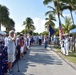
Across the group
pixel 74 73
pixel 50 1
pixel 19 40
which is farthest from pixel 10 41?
pixel 50 1

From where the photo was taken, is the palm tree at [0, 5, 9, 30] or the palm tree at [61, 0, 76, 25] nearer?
the palm tree at [61, 0, 76, 25]

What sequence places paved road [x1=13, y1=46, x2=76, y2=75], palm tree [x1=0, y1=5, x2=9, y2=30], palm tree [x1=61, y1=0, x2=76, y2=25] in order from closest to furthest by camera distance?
paved road [x1=13, y1=46, x2=76, y2=75] → palm tree [x1=61, y1=0, x2=76, y2=25] → palm tree [x1=0, y1=5, x2=9, y2=30]

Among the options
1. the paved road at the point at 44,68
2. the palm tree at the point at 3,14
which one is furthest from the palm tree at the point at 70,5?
Result: the paved road at the point at 44,68

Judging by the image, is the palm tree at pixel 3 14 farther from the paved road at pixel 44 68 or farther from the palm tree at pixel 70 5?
the paved road at pixel 44 68

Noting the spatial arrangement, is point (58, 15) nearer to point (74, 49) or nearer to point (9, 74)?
point (74, 49)

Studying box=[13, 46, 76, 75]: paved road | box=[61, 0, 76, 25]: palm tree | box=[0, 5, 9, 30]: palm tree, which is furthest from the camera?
box=[0, 5, 9, 30]: palm tree

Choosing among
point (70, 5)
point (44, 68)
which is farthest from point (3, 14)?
point (44, 68)

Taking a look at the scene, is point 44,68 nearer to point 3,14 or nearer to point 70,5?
point 70,5

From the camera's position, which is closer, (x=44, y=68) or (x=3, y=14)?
(x=44, y=68)

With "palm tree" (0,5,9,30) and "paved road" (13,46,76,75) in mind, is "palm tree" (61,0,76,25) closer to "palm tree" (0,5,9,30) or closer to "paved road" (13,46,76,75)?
"palm tree" (0,5,9,30)

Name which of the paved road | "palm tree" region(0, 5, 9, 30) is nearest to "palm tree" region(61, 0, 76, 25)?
"palm tree" region(0, 5, 9, 30)

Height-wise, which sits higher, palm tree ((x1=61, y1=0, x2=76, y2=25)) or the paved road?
palm tree ((x1=61, y1=0, x2=76, y2=25))

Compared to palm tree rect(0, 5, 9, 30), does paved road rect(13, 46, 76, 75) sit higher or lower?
lower

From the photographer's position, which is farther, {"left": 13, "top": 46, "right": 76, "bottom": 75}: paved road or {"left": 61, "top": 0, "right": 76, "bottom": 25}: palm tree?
{"left": 61, "top": 0, "right": 76, "bottom": 25}: palm tree
